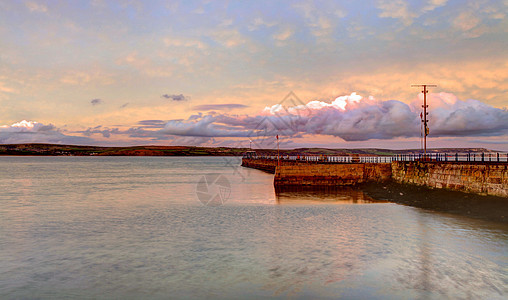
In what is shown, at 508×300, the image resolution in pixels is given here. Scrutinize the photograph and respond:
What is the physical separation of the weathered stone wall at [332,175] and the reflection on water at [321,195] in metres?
1.12

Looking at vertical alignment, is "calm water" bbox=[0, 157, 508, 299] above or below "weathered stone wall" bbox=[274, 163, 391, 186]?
below

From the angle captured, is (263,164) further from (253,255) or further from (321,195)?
(253,255)

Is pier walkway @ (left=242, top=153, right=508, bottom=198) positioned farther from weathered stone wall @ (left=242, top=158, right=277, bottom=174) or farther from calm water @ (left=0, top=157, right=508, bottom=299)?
weathered stone wall @ (left=242, top=158, right=277, bottom=174)

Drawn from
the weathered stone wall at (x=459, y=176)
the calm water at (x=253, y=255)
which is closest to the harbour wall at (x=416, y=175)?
the weathered stone wall at (x=459, y=176)

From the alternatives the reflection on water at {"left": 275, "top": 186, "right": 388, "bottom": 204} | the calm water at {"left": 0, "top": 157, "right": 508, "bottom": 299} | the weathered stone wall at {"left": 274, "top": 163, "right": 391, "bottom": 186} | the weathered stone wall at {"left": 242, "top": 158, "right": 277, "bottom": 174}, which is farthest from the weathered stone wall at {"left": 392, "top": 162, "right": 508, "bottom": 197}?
the weathered stone wall at {"left": 242, "top": 158, "right": 277, "bottom": 174}

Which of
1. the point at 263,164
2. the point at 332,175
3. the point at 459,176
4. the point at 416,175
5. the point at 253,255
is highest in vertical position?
the point at 459,176

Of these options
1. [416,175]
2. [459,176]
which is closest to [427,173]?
[416,175]

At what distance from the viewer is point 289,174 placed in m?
40.7

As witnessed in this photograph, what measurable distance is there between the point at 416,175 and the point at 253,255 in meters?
25.6

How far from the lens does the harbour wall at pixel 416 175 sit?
24531 millimetres

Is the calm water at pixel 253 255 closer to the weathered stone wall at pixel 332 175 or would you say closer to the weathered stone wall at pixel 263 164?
the weathered stone wall at pixel 332 175

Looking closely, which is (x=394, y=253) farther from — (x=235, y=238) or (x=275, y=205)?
(x=275, y=205)

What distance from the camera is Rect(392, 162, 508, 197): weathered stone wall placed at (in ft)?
78.5

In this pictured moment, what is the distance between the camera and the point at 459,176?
27.9 metres
